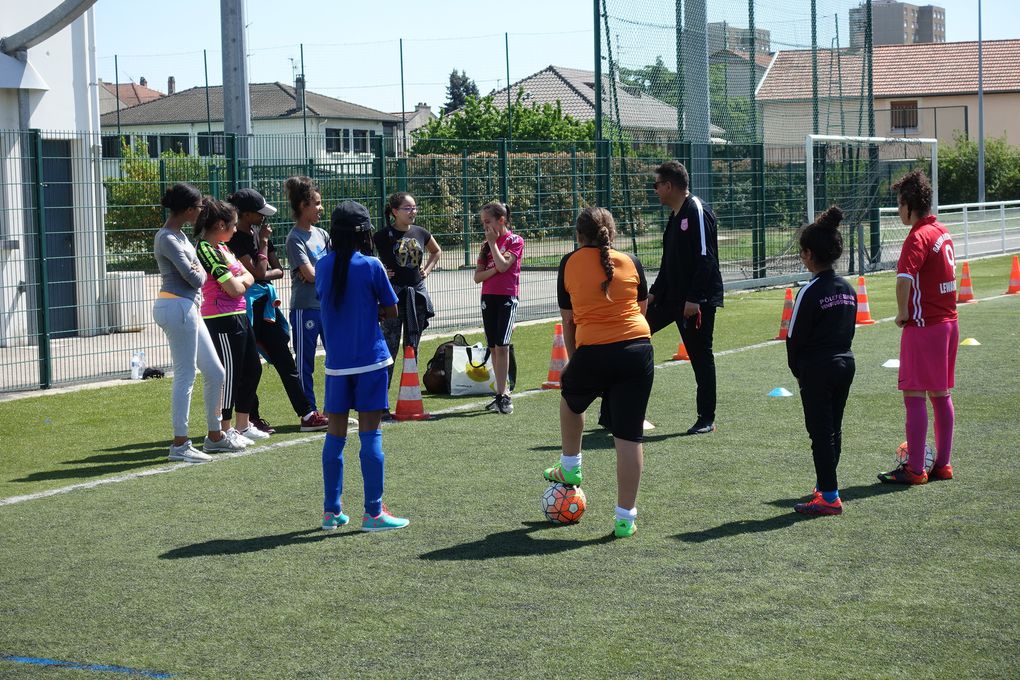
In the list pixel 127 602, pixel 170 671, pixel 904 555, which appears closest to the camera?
pixel 170 671

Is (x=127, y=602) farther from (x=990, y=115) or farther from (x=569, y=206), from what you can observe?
(x=990, y=115)

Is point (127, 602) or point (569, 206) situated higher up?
point (569, 206)

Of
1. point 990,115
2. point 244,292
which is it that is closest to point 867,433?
point 244,292

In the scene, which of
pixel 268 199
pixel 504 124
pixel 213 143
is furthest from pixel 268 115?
pixel 213 143

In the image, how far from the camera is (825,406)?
6684 millimetres

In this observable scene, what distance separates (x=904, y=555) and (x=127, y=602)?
3656 millimetres

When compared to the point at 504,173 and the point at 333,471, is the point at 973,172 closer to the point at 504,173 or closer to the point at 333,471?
the point at 504,173

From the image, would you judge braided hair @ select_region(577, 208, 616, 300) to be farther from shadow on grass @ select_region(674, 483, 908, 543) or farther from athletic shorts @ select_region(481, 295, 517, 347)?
athletic shorts @ select_region(481, 295, 517, 347)

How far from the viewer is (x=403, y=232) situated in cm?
1030

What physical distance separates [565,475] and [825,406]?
58.6 inches

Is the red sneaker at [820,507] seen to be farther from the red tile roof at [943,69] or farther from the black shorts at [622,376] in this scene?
the red tile roof at [943,69]

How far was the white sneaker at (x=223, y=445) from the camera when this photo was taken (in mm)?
8992

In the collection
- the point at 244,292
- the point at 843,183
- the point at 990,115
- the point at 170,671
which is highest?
the point at 990,115

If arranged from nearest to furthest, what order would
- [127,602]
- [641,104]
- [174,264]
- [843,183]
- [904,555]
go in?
[127,602], [904,555], [174,264], [641,104], [843,183]
